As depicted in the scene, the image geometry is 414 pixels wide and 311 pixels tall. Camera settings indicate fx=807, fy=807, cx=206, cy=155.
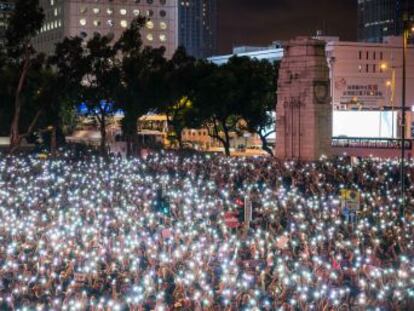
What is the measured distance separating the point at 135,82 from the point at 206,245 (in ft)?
152

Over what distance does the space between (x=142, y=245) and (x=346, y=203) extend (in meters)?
7.44

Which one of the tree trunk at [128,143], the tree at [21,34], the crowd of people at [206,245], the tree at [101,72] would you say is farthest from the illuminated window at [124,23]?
the crowd of people at [206,245]

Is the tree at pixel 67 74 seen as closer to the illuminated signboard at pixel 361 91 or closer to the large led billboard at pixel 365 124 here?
the large led billboard at pixel 365 124

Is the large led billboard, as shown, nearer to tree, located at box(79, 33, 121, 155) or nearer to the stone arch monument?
the stone arch monument

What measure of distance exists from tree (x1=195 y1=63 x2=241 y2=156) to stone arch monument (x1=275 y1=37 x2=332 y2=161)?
50.1ft

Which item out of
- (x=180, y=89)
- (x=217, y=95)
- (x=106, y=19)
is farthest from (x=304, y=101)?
(x=106, y=19)

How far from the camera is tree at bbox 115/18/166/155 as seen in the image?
65500 mm

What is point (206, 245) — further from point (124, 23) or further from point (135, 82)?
point (124, 23)

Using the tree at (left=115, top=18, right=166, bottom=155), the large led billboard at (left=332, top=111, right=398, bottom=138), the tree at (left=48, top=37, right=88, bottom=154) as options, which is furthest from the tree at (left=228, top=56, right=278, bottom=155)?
the tree at (left=48, top=37, right=88, bottom=154)

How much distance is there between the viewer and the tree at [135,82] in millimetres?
65500

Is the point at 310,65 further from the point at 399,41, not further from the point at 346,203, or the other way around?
the point at 399,41

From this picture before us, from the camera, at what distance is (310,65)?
146 ft

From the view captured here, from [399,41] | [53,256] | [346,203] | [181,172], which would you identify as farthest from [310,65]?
[399,41]

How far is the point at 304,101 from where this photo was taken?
45.2m
